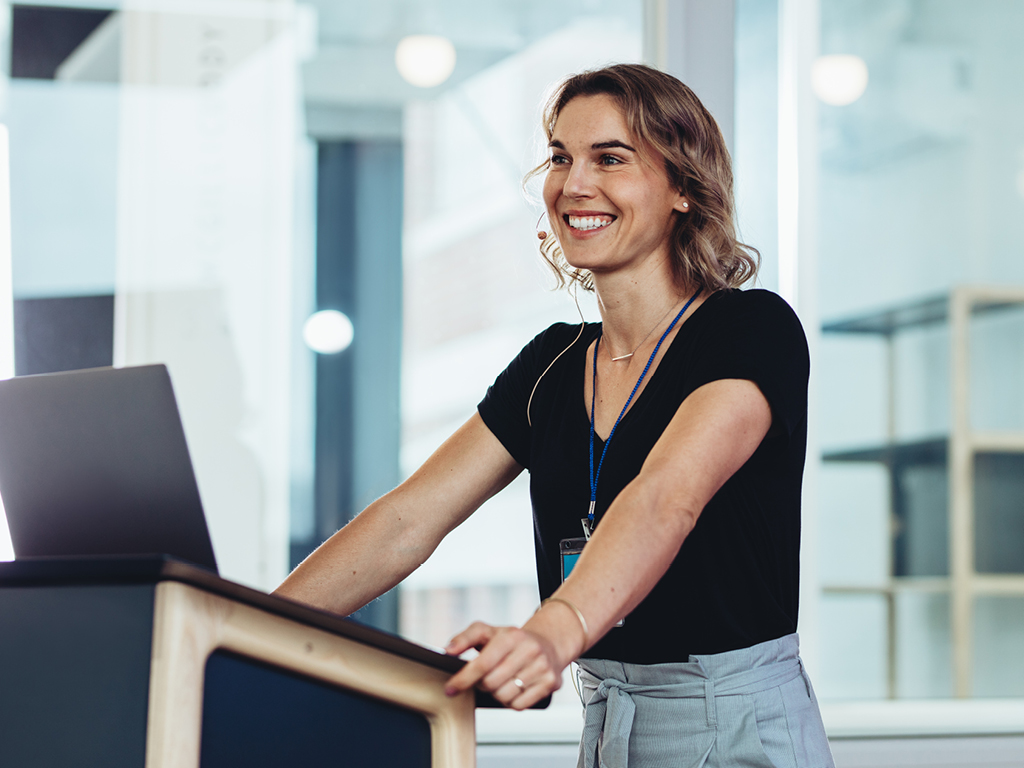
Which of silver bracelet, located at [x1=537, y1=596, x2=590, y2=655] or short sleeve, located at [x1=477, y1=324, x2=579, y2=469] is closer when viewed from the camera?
silver bracelet, located at [x1=537, y1=596, x2=590, y2=655]

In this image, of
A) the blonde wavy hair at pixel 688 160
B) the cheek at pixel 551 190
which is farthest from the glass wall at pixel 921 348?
the cheek at pixel 551 190

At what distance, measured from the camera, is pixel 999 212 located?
8.93 feet

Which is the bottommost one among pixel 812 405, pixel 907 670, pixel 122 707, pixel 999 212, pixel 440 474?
pixel 907 670

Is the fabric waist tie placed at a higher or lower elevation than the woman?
lower

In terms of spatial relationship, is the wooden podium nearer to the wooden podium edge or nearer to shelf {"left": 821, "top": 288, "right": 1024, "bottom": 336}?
the wooden podium edge

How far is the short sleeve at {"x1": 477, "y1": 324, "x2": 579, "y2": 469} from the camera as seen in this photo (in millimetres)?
1604

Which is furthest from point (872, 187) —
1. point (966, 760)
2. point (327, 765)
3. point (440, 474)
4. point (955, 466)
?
point (327, 765)

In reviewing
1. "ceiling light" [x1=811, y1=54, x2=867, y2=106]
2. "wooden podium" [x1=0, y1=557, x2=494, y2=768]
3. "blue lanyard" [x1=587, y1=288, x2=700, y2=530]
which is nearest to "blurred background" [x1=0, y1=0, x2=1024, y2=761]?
"ceiling light" [x1=811, y1=54, x2=867, y2=106]

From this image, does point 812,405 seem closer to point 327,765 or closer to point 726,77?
point 726,77

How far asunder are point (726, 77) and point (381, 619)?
1.51 meters

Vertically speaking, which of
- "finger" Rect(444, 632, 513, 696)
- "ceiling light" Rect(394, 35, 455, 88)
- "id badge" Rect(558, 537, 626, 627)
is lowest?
"finger" Rect(444, 632, 513, 696)

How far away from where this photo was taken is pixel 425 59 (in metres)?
2.57

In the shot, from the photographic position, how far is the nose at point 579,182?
1.54m

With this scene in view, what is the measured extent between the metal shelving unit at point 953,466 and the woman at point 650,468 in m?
1.19
